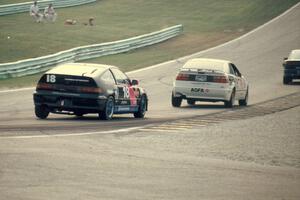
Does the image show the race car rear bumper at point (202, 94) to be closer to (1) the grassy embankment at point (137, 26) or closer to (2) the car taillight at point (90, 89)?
(1) the grassy embankment at point (137, 26)

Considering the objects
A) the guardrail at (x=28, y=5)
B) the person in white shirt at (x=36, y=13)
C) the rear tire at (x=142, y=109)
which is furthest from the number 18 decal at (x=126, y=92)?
the guardrail at (x=28, y=5)

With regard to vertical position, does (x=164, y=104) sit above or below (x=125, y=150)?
below

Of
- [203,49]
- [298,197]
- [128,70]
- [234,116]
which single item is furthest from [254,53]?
[298,197]

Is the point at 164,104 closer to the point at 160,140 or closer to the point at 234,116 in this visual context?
the point at 234,116

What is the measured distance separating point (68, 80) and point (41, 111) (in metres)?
0.83

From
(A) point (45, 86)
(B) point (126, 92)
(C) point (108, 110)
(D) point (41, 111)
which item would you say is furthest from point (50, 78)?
(B) point (126, 92)

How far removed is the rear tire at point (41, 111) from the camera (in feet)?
65.3

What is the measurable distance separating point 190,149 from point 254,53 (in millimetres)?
32229

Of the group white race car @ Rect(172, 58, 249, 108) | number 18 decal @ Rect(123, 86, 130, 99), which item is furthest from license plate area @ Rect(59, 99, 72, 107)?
white race car @ Rect(172, 58, 249, 108)

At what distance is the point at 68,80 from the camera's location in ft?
65.2

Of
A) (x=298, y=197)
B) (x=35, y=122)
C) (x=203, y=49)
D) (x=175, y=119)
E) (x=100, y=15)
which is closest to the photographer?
(x=298, y=197)

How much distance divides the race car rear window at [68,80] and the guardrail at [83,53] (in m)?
12.0

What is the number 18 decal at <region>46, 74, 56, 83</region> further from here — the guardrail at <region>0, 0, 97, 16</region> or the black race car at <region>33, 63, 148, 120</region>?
the guardrail at <region>0, 0, 97, 16</region>

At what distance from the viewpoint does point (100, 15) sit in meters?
57.4
